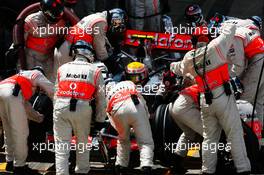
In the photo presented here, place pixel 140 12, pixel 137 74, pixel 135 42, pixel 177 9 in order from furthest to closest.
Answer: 1. pixel 177 9
2. pixel 140 12
3. pixel 135 42
4. pixel 137 74

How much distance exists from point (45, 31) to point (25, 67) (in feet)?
2.16

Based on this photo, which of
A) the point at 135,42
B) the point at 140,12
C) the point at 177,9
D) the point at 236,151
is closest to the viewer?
the point at 236,151

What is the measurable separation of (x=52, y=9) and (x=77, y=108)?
2.18 metres

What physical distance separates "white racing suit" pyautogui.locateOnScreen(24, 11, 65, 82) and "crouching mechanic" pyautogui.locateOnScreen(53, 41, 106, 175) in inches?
74.5

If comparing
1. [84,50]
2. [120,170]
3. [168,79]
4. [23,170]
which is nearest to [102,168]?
[120,170]

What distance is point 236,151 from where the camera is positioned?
8133 millimetres

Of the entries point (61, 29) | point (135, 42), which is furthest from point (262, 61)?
point (61, 29)

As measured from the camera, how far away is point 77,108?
8117 mm

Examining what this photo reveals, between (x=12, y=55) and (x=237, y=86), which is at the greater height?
(x=12, y=55)

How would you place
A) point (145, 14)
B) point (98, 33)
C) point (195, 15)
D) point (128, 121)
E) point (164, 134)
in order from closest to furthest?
point (128, 121) → point (164, 134) → point (98, 33) → point (195, 15) → point (145, 14)

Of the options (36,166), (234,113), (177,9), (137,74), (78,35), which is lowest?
(36,166)

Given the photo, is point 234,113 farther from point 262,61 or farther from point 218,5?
point 218,5

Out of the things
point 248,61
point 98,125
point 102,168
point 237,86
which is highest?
point 248,61

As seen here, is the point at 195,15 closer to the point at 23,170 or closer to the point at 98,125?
the point at 98,125
